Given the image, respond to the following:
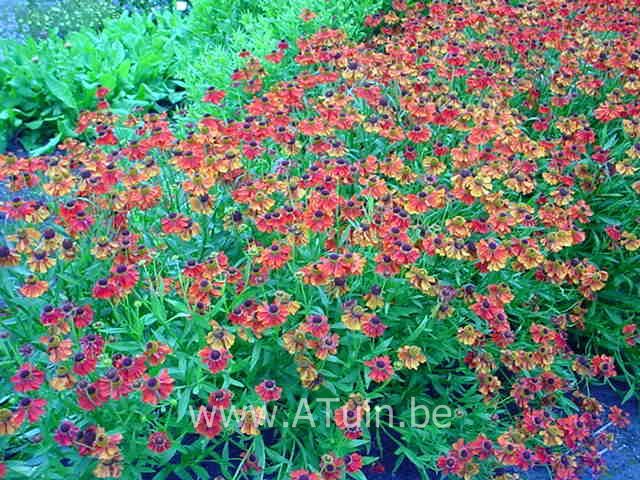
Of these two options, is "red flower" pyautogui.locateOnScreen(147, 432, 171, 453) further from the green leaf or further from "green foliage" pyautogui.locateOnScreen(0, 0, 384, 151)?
the green leaf

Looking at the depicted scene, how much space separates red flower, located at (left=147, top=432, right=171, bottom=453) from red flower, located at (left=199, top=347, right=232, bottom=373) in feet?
0.72

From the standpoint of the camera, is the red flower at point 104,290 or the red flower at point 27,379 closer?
the red flower at point 27,379

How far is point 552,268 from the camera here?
7.65 feet

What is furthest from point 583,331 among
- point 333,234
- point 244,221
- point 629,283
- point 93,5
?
point 93,5

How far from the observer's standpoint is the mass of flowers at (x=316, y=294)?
6.29ft

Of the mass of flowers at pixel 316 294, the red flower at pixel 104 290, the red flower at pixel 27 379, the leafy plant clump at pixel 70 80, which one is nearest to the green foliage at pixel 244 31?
the leafy plant clump at pixel 70 80

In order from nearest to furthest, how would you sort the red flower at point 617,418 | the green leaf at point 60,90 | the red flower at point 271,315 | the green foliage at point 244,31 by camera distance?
the red flower at point 271,315, the red flower at point 617,418, the green foliage at point 244,31, the green leaf at point 60,90

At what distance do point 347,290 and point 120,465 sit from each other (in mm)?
776

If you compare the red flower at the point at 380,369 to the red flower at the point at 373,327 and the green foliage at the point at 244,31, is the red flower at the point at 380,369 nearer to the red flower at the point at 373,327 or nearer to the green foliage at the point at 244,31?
the red flower at the point at 373,327

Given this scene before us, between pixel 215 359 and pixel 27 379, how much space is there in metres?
0.46

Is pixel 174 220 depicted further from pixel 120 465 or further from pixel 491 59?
pixel 491 59

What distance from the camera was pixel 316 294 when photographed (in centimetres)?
223

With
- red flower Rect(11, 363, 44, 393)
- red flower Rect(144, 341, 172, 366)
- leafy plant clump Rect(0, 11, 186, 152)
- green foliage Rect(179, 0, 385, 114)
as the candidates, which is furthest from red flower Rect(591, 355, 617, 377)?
leafy plant clump Rect(0, 11, 186, 152)

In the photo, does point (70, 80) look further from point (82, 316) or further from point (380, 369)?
point (380, 369)
